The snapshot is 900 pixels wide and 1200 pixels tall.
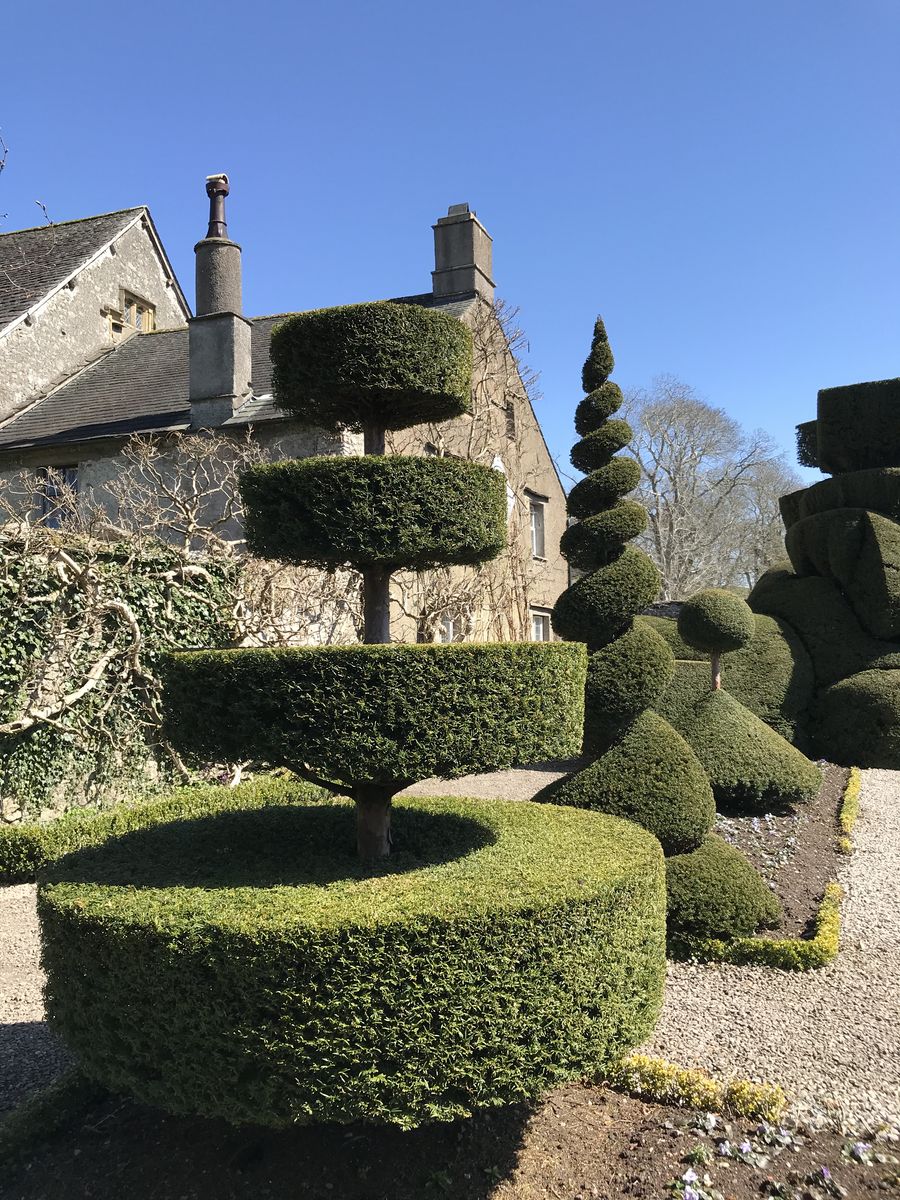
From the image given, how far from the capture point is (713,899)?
604cm

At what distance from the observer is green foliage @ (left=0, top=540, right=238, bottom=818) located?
8.29m

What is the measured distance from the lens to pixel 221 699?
11.9 ft

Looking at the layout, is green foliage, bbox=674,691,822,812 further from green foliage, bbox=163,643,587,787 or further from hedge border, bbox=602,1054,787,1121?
green foliage, bbox=163,643,587,787

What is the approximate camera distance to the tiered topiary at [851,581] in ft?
41.6

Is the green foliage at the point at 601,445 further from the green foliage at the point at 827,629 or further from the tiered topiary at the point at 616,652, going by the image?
the green foliage at the point at 827,629

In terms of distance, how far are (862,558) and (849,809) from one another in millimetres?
5509

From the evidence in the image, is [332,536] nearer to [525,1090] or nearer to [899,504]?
[525,1090]

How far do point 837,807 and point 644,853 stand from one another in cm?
696

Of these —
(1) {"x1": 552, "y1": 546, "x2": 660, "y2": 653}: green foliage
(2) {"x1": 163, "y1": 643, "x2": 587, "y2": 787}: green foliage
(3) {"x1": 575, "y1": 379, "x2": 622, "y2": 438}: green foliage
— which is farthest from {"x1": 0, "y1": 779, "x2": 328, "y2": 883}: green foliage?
(3) {"x1": 575, "y1": 379, "x2": 622, "y2": 438}: green foliage

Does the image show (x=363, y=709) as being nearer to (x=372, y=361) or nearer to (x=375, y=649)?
(x=375, y=649)

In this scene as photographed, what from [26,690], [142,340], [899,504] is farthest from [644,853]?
[142,340]

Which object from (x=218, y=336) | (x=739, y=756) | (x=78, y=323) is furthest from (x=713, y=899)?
(x=78, y=323)

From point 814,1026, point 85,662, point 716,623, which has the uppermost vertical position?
point 716,623

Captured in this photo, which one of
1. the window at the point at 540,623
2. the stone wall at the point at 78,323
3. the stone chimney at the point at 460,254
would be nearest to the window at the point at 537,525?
the window at the point at 540,623
